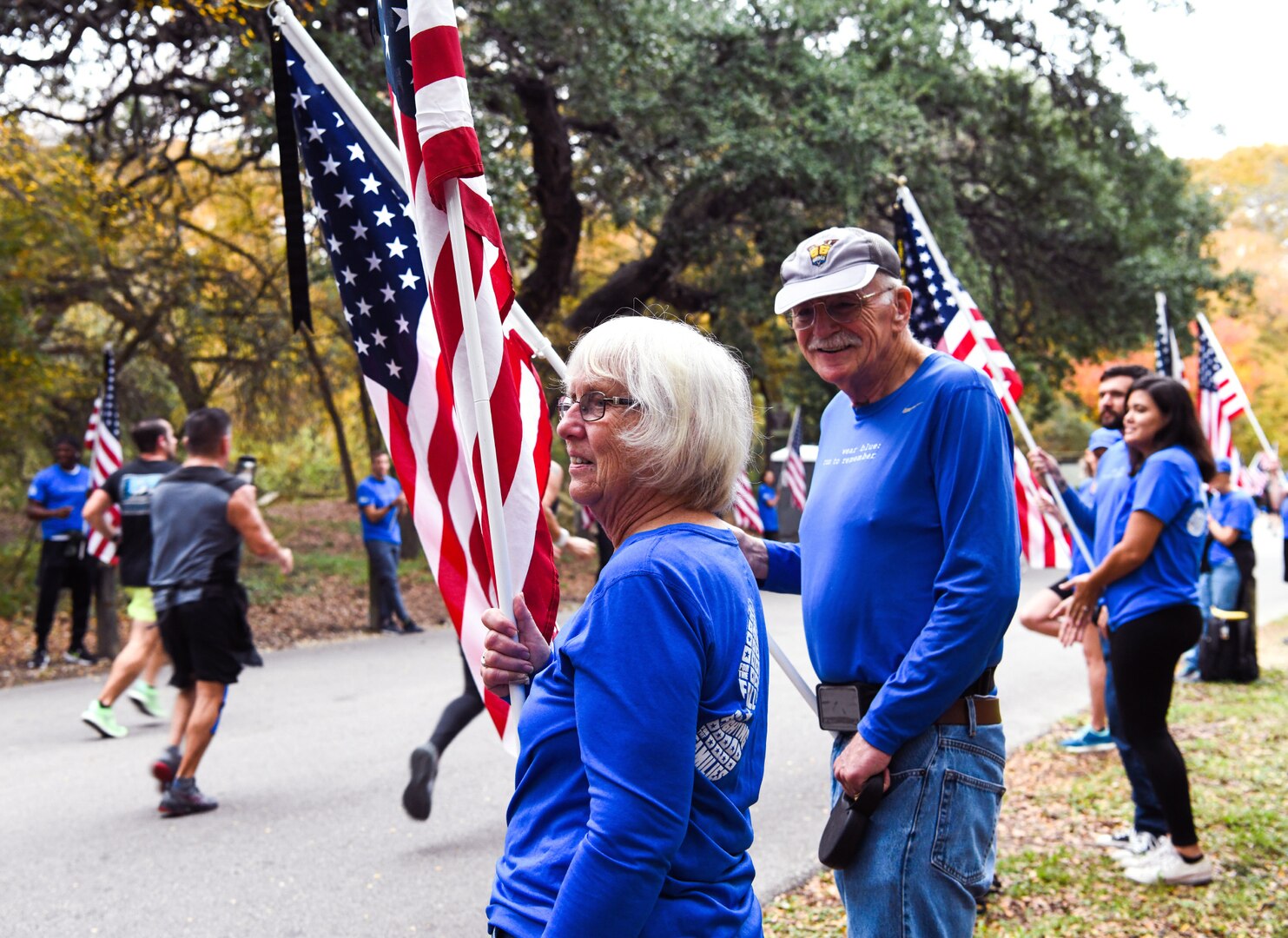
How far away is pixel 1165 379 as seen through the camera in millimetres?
4758

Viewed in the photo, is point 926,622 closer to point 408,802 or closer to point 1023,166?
point 408,802

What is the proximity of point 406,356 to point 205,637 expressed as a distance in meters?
3.68

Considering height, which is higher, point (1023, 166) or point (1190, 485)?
point (1023, 166)

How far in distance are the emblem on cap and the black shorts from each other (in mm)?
4488

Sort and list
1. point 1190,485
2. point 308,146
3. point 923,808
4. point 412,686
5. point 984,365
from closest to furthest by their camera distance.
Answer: point 923,808, point 308,146, point 1190,485, point 984,365, point 412,686

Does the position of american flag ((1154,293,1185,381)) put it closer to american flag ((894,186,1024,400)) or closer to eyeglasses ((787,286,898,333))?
american flag ((894,186,1024,400))

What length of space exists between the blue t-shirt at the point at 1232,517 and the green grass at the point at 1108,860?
2662 millimetres

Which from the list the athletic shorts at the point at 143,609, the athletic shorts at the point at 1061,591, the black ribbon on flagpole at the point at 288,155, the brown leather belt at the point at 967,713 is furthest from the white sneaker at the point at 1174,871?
the athletic shorts at the point at 143,609

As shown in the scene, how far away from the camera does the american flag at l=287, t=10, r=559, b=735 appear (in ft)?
9.63

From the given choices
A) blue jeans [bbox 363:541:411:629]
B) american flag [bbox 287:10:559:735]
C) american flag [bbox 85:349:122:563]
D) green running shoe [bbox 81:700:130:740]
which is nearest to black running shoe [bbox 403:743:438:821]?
american flag [bbox 287:10:559:735]

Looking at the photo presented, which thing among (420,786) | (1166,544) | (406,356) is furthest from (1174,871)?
(406,356)

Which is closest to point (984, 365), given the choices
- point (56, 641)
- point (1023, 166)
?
point (56, 641)

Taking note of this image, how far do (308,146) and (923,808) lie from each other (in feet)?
7.85

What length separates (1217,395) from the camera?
11.0 meters
